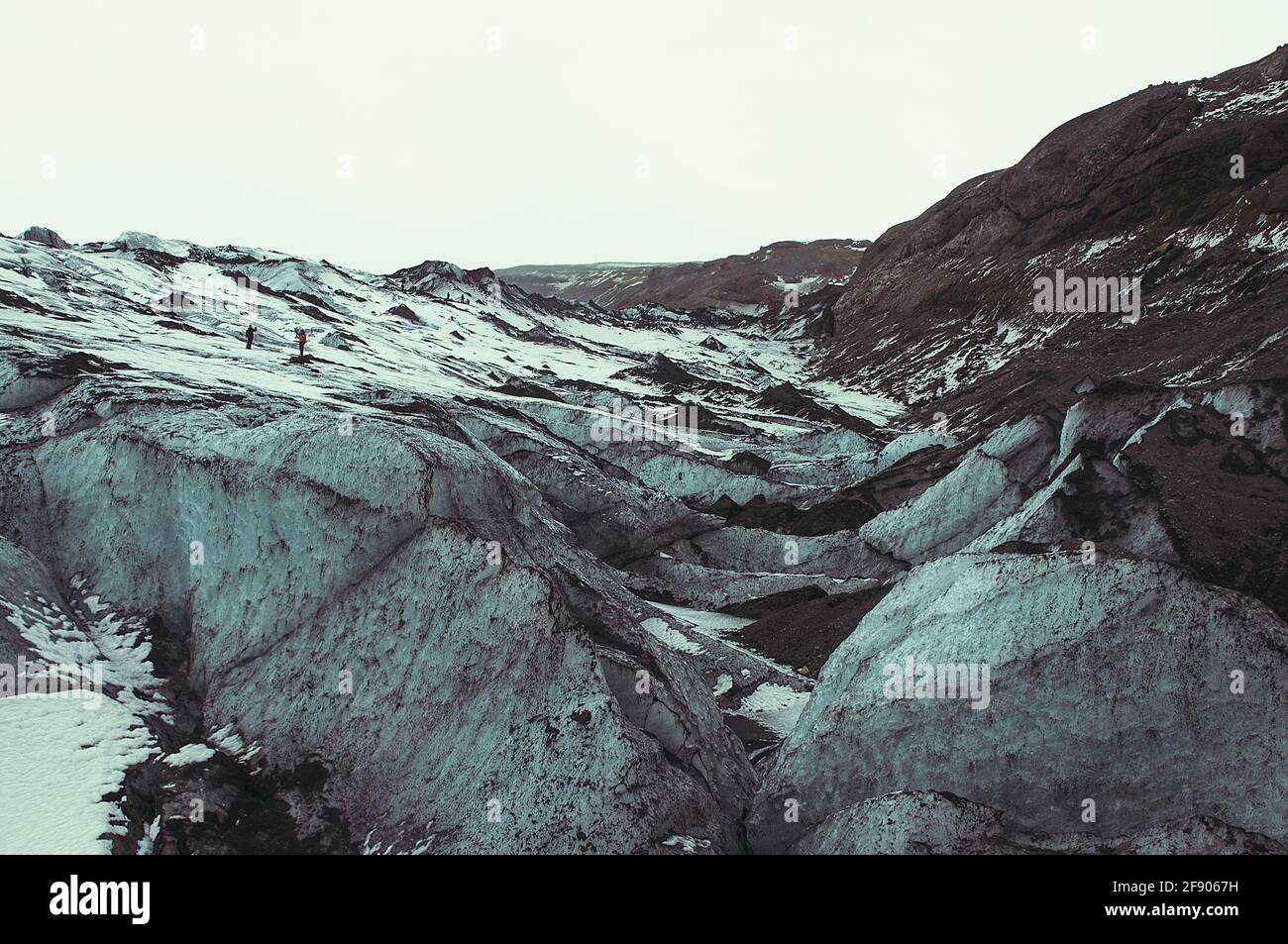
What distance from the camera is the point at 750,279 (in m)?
142

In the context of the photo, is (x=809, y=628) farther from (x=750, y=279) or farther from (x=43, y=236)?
(x=750, y=279)

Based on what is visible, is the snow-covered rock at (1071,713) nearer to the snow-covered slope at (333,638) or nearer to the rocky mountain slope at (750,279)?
the snow-covered slope at (333,638)

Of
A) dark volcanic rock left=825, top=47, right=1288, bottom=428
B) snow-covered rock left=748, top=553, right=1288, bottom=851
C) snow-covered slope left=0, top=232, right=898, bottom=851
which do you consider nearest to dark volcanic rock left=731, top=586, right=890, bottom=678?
snow-covered slope left=0, top=232, right=898, bottom=851

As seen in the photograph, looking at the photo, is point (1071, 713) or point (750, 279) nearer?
point (1071, 713)

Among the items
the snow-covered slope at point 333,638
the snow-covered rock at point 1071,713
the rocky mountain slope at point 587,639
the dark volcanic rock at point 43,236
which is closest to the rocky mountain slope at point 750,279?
the dark volcanic rock at point 43,236

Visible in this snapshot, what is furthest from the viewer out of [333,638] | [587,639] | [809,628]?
[809,628]

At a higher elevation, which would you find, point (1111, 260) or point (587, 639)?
point (1111, 260)

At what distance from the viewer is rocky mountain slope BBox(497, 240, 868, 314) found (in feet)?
435

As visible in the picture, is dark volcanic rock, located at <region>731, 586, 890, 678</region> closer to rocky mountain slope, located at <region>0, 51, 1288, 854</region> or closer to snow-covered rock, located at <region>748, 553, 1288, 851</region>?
rocky mountain slope, located at <region>0, 51, 1288, 854</region>

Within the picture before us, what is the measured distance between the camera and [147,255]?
60.0 meters

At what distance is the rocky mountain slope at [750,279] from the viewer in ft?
435

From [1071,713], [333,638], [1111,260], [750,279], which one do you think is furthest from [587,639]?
[750,279]

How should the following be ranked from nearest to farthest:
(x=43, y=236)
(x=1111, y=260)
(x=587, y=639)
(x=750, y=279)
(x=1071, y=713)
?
(x=1071, y=713) < (x=587, y=639) < (x=1111, y=260) < (x=43, y=236) < (x=750, y=279)

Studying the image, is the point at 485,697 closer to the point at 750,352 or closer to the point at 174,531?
the point at 174,531
